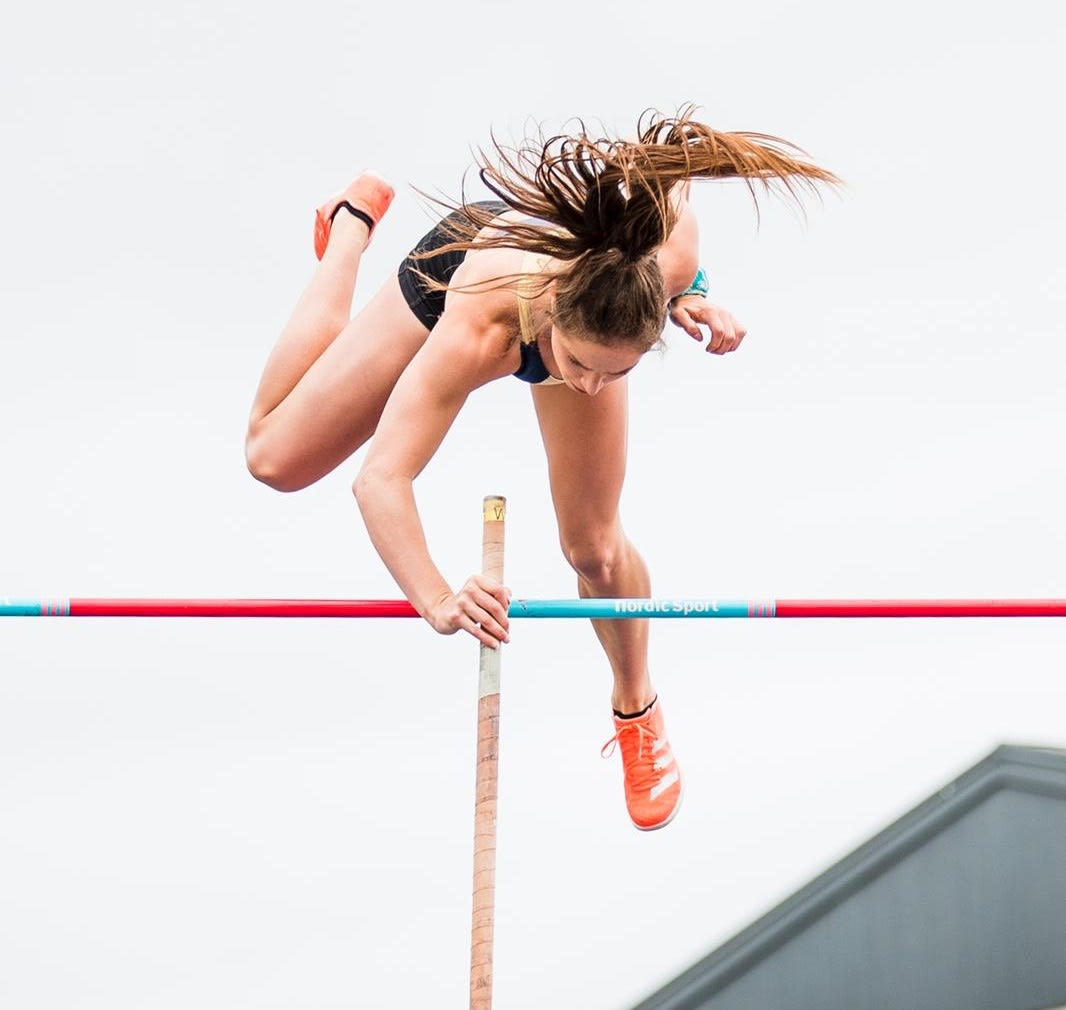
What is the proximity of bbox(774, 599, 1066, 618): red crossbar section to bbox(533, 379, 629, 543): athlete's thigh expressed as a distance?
43cm

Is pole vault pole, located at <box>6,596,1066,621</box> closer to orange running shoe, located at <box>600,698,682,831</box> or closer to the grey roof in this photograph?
orange running shoe, located at <box>600,698,682,831</box>

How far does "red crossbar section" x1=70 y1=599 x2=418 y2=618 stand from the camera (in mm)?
3062

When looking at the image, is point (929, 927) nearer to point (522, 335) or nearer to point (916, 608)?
point (916, 608)

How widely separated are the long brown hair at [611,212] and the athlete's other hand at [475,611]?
0.48 metres

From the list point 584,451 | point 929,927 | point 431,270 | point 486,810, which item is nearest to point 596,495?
point 584,451

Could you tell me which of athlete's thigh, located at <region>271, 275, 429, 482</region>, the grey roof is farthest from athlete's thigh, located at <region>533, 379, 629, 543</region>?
the grey roof

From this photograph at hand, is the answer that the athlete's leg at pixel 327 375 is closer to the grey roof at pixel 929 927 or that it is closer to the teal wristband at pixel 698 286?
the teal wristband at pixel 698 286

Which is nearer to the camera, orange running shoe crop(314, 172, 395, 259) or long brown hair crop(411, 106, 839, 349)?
long brown hair crop(411, 106, 839, 349)

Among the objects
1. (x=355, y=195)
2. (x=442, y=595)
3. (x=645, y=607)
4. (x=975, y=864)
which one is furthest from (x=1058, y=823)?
(x=355, y=195)

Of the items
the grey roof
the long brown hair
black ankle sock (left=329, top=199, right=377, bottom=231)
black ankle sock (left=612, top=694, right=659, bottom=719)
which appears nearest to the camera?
the long brown hair

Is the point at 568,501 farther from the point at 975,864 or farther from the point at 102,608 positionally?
the point at 975,864

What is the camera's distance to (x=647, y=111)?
9.30 ft

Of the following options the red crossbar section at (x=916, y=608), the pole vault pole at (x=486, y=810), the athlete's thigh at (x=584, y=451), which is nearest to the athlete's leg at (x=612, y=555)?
the athlete's thigh at (x=584, y=451)

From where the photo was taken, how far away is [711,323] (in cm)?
294
